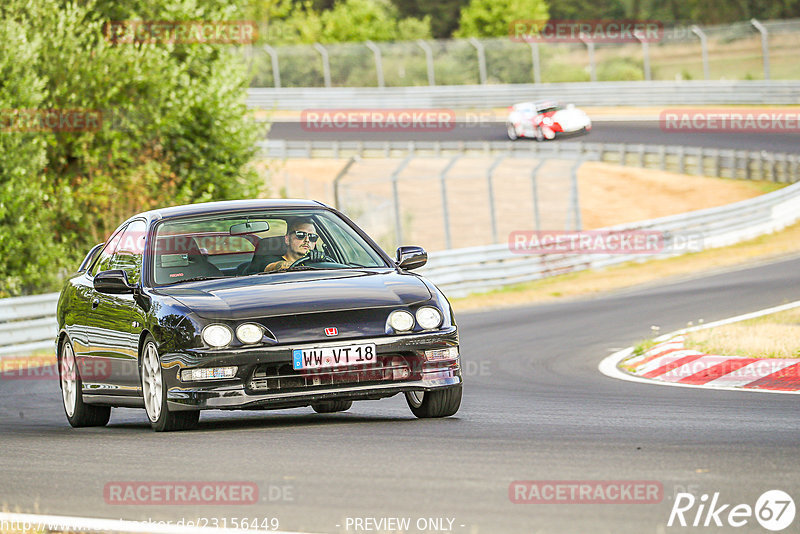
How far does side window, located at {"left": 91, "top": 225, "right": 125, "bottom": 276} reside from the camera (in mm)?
9939

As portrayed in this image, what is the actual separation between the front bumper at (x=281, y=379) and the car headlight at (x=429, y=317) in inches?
3.5

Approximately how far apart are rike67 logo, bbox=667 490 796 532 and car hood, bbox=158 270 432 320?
10.2 feet

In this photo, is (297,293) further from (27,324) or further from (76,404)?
(27,324)

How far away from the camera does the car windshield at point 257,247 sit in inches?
352

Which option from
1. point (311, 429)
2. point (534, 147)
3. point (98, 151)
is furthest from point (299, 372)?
point (534, 147)

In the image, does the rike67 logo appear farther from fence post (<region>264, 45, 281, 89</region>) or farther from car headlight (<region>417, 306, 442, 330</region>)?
fence post (<region>264, 45, 281, 89</region>)

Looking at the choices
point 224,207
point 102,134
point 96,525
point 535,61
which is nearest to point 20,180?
point 102,134

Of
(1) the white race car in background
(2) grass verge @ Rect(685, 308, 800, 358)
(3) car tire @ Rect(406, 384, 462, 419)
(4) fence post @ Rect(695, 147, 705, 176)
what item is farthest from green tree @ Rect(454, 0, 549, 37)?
(3) car tire @ Rect(406, 384, 462, 419)

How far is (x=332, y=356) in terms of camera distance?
313 inches

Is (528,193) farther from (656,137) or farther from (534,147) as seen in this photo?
(656,137)

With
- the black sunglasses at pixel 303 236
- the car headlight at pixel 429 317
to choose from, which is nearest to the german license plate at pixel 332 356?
the car headlight at pixel 429 317

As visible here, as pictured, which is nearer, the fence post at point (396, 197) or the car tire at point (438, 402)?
the car tire at point (438, 402)

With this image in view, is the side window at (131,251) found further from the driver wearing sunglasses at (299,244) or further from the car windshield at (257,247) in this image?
the driver wearing sunglasses at (299,244)

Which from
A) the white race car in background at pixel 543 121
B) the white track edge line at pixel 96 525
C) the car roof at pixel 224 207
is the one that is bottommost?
the white race car in background at pixel 543 121
